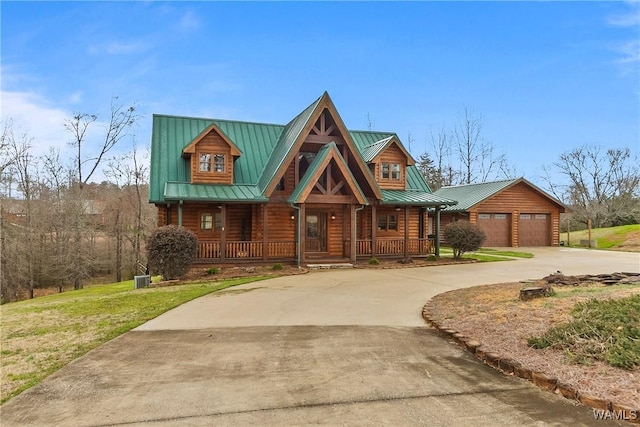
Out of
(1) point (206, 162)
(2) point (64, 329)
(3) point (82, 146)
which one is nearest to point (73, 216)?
(3) point (82, 146)

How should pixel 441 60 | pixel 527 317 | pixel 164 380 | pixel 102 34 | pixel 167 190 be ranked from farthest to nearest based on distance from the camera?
pixel 441 60
pixel 167 190
pixel 102 34
pixel 527 317
pixel 164 380

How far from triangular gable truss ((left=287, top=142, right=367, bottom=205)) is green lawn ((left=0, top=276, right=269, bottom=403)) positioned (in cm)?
618

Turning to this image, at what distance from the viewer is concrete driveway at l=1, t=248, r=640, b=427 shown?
3947 millimetres

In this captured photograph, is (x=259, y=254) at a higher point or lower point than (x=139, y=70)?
lower

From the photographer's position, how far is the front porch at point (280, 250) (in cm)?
1738

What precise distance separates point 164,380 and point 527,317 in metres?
6.07

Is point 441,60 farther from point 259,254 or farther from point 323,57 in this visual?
point 259,254

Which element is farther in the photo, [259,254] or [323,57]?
[323,57]

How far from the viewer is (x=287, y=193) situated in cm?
1911

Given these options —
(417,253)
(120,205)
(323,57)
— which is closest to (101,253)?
(120,205)

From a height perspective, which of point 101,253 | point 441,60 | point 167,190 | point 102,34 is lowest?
point 101,253

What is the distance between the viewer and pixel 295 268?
56.8 ft

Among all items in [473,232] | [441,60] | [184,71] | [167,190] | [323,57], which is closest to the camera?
[167,190]

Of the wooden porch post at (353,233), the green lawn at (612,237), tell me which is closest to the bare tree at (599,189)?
the green lawn at (612,237)
